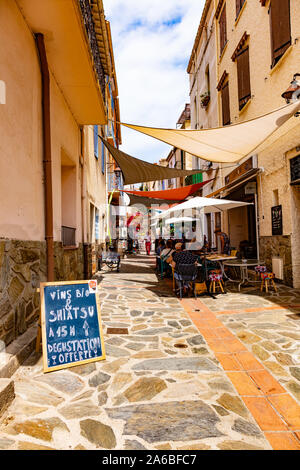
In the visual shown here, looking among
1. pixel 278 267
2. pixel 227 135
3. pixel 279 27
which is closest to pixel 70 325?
pixel 227 135

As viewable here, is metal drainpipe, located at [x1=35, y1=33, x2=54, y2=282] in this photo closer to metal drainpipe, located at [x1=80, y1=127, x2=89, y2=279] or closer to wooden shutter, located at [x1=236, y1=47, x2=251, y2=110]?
metal drainpipe, located at [x1=80, y1=127, x2=89, y2=279]

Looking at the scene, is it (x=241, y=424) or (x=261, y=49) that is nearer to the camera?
(x=241, y=424)

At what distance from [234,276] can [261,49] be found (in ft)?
23.0

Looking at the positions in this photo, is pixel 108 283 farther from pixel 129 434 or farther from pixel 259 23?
pixel 259 23

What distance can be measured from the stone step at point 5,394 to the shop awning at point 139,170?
625 centimetres

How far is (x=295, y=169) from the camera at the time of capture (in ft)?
22.6

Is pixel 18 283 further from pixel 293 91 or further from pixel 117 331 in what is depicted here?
pixel 293 91

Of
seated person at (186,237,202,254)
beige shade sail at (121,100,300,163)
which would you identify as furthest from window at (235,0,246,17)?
seated person at (186,237,202,254)

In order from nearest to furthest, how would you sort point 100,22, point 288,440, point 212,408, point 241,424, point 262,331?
point 288,440 → point 241,424 → point 212,408 → point 262,331 → point 100,22

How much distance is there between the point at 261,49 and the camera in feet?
28.3

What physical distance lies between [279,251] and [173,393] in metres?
6.16

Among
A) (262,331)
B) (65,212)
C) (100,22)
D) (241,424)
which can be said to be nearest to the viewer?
(241,424)

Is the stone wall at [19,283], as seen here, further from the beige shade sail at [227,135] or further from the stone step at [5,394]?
the beige shade sail at [227,135]

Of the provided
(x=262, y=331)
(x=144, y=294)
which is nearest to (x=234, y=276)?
(x=144, y=294)
